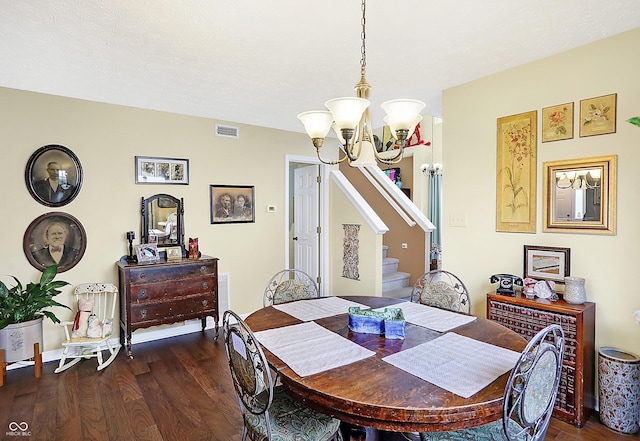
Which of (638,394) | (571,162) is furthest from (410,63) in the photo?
(638,394)

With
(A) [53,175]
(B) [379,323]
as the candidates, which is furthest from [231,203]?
(B) [379,323]

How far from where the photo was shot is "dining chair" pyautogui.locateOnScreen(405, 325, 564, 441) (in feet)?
4.05

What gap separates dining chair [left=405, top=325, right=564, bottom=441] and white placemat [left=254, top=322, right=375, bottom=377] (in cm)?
48

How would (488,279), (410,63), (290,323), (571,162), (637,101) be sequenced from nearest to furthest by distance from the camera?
(290,323), (637,101), (571,162), (410,63), (488,279)

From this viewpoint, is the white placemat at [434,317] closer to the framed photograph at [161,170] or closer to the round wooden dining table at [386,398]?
the round wooden dining table at [386,398]

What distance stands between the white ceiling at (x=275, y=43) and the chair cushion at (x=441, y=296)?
165cm

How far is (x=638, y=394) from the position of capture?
2.13 m

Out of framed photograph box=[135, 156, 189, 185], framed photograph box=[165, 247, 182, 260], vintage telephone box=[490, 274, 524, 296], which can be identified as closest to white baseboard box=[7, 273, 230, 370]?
framed photograph box=[165, 247, 182, 260]

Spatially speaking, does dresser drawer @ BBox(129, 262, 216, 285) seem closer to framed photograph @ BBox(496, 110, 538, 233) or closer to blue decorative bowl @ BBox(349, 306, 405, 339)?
blue decorative bowl @ BBox(349, 306, 405, 339)

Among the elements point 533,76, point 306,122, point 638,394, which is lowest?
point 638,394

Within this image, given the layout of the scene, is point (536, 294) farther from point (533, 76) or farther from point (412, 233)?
point (412, 233)

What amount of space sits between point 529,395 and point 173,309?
323 centimetres

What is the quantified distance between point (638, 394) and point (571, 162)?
1.50 m

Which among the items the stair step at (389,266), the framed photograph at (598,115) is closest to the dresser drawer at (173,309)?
the stair step at (389,266)
